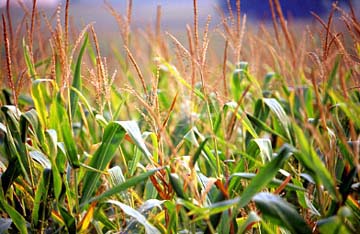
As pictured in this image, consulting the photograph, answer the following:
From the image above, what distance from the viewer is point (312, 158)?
96cm

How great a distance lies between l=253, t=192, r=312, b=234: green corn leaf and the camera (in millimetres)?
946

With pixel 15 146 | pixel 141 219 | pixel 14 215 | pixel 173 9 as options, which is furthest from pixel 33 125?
pixel 173 9

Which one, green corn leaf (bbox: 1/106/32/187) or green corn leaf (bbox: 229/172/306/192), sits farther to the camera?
green corn leaf (bbox: 1/106/32/187)

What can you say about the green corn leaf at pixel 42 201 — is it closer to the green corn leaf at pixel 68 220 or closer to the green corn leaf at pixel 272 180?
the green corn leaf at pixel 68 220

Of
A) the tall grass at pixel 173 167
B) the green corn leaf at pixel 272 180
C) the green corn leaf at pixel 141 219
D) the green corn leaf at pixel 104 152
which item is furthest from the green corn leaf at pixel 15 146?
the green corn leaf at pixel 272 180

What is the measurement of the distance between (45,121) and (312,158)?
2.11ft

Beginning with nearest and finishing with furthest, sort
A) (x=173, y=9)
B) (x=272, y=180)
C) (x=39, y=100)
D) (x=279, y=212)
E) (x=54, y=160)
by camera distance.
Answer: (x=279, y=212)
(x=272, y=180)
(x=54, y=160)
(x=39, y=100)
(x=173, y=9)

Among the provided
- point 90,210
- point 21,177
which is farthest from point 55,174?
point 21,177

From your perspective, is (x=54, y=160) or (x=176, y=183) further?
(x=54, y=160)

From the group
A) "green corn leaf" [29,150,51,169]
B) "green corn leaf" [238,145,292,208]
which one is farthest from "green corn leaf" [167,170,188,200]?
"green corn leaf" [29,150,51,169]

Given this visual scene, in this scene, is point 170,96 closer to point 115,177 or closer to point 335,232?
point 115,177

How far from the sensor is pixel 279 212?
955mm

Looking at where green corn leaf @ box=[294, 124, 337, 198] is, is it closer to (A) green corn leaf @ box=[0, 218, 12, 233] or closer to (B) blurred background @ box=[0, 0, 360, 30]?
(A) green corn leaf @ box=[0, 218, 12, 233]

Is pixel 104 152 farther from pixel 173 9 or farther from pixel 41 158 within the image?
pixel 173 9
